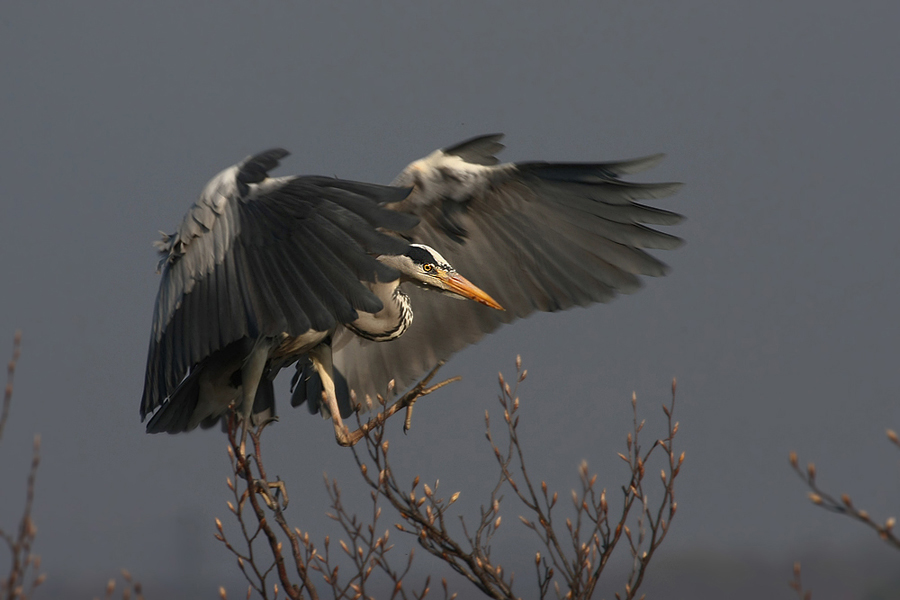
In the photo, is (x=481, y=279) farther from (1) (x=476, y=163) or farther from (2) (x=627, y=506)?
(2) (x=627, y=506)

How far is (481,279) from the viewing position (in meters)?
3.95

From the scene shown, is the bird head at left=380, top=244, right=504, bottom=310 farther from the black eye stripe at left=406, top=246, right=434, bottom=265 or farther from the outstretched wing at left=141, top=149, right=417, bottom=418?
the outstretched wing at left=141, top=149, right=417, bottom=418

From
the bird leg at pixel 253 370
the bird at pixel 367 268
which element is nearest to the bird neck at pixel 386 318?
the bird at pixel 367 268

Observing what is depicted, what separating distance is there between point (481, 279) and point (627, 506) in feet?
6.17

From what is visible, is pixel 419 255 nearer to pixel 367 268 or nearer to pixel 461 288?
pixel 461 288

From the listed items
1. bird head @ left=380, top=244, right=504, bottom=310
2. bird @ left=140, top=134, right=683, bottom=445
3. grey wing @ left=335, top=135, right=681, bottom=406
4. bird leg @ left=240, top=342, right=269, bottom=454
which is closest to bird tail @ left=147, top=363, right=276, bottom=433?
bird @ left=140, top=134, right=683, bottom=445

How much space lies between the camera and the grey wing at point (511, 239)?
3520 millimetres

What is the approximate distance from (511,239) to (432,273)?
2.20ft

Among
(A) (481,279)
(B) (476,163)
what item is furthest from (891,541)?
(A) (481,279)

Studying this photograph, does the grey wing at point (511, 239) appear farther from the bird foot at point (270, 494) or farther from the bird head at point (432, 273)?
the bird foot at point (270, 494)

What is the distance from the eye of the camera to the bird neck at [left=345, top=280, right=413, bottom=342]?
3.29 metres

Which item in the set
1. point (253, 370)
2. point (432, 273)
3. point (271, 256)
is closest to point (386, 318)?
point (432, 273)

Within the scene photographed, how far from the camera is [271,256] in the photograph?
8.63 ft

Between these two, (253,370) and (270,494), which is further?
(253,370)
